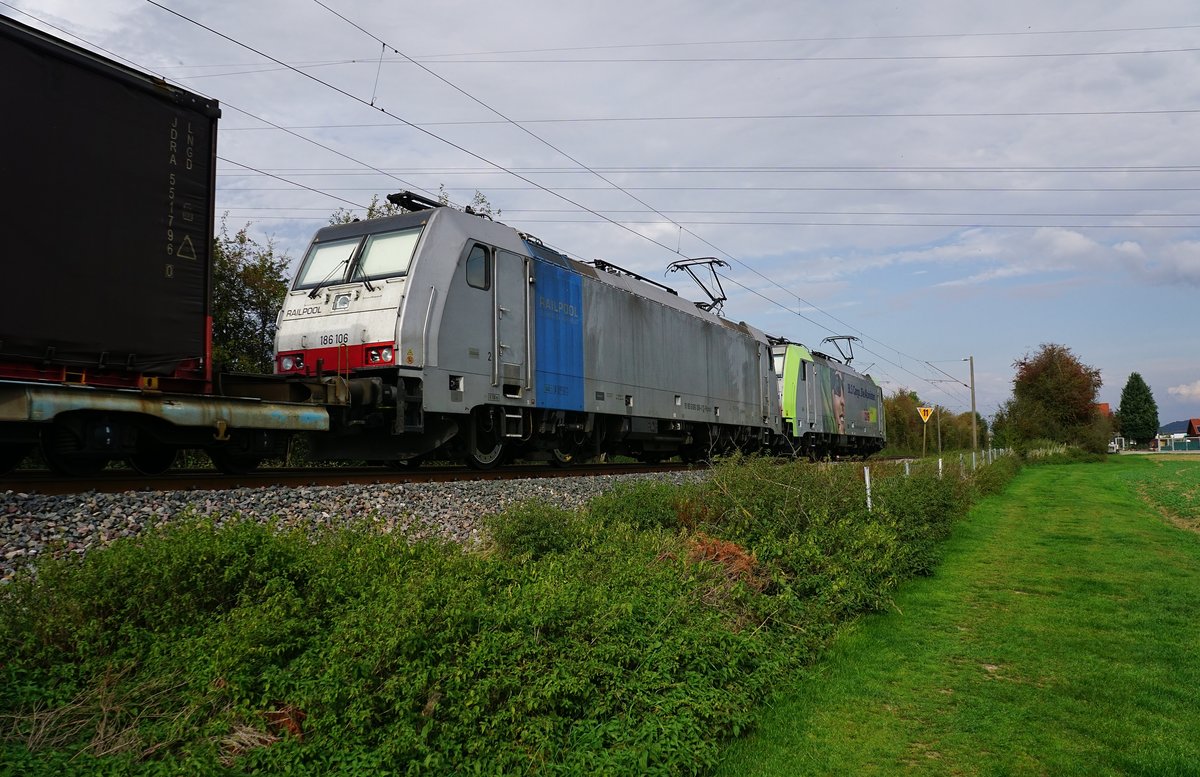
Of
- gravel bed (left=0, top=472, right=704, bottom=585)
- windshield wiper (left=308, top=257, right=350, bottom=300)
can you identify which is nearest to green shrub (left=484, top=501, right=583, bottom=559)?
gravel bed (left=0, top=472, right=704, bottom=585)

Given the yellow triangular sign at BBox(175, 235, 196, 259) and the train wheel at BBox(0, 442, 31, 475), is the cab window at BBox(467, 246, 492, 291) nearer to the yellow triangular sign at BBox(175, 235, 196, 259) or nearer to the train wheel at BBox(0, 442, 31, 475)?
the yellow triangular sign at BBox(175, 235, 196, 259)

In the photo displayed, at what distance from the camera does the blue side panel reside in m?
13.1

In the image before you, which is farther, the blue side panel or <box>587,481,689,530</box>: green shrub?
the blue side panel

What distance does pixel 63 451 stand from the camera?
299 inches

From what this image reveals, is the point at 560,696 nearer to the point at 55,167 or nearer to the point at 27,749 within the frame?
the point at 27,749

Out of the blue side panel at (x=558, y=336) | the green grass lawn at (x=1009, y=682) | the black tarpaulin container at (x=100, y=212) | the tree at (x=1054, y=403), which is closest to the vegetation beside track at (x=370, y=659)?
the green grass lawn at (x=1009, y=682)

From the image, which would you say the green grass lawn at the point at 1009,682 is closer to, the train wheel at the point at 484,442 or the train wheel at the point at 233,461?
the train wheel at the point at 484,442

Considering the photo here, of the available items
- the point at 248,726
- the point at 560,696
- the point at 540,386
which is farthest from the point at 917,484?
the point at 248,726

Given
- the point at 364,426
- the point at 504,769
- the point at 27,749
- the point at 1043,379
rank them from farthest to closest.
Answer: the point at 1043,379 < the point at 364,426 < the point at 504,769 < the point at 27,749

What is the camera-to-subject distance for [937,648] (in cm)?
659

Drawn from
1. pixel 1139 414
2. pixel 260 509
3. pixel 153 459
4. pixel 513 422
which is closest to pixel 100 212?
pixel 153 459

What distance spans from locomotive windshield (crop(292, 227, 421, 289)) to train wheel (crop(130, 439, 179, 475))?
3171 mm

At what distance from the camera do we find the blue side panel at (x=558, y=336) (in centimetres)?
1307

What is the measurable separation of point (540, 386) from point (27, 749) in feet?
31.8
